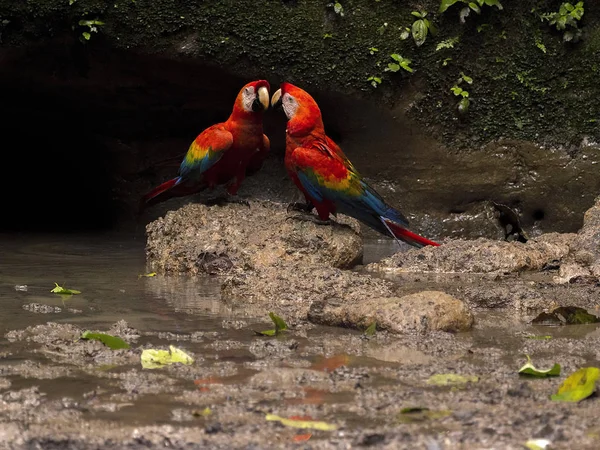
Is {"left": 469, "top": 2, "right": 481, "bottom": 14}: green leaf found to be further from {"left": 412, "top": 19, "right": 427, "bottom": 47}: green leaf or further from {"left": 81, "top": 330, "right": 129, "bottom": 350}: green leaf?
{"left": 81, "top": 330, "right": 129, "bottom": 350}: green leaf

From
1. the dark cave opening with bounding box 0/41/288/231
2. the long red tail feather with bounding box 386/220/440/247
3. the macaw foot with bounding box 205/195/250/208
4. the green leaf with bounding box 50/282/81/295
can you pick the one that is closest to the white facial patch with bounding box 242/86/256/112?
the macaw foot with bounding box 205/195/250/208

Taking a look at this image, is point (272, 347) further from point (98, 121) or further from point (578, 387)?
point (98, 121)

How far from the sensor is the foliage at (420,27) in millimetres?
6605

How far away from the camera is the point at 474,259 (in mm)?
5180

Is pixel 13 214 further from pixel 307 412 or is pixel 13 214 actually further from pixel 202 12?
pixel 307 412

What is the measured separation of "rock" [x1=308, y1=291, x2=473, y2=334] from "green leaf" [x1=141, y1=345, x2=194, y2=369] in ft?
2.82

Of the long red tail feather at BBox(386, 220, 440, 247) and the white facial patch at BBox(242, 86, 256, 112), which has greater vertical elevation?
the white facial patch at BBox(242, 86, 256, 112)

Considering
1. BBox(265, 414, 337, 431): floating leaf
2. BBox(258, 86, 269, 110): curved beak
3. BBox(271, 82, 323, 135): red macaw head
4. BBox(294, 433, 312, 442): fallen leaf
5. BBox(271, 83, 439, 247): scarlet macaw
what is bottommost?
BBox(294, 433, 312, 442): fallen leaf

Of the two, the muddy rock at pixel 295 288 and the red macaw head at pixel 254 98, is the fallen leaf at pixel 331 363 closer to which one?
the muddy rock at pixel 295 288

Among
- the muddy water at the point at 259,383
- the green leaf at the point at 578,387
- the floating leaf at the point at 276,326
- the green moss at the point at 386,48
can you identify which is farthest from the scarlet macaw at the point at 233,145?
the green leaf at the point at 578,387

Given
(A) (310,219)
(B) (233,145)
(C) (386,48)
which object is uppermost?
(C) (386,48)

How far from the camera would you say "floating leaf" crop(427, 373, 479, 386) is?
2436mm

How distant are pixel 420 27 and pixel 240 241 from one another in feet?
8.45

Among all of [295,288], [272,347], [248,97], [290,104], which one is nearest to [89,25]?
[248,97]
